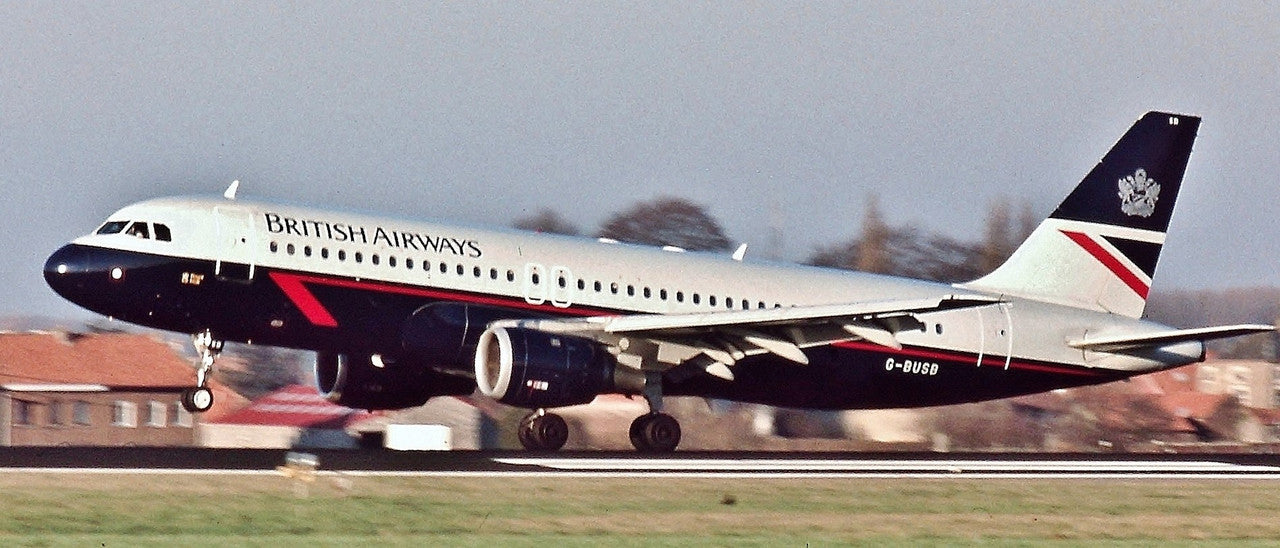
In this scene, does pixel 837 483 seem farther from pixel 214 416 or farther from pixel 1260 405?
pixel 214 416

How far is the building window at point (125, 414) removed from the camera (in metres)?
65.8

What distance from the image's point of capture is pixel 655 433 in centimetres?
3197

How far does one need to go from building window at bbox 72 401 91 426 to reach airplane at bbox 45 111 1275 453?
1344 inches

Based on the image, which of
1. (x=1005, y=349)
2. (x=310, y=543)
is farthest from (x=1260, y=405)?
(x=310, y=543)

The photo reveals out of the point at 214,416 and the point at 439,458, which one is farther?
the point at 214,416

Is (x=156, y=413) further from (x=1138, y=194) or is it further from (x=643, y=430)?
(x=1138, y=194)

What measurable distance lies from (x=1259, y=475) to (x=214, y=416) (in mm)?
45155

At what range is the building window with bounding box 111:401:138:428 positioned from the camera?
216ft

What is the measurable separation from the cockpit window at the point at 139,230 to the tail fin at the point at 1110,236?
15507 millimetres

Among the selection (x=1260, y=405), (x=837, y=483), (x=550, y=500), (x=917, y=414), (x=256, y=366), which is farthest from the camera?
(x=256, y=366)

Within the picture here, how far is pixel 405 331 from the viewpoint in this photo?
30.6 meters

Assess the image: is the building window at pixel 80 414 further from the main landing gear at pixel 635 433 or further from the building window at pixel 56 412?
the main landing gear at pixel 635 433

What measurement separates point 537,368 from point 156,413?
40.9m

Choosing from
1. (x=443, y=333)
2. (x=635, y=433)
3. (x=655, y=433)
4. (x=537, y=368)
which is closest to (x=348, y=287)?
(x=443, y=333)
